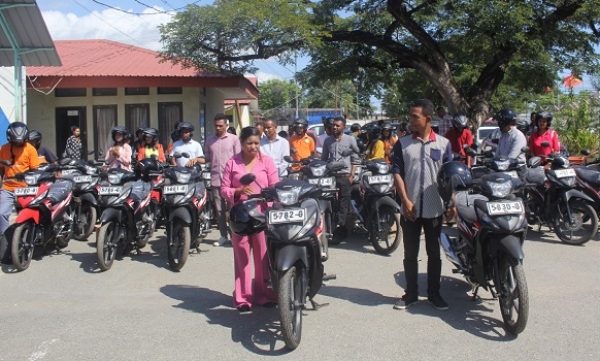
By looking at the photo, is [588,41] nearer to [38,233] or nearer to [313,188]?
[313,188]

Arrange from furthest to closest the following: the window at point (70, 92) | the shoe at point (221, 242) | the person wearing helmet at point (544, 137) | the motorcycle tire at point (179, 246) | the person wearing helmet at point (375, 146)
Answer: the window at point (70, 92), the person wearing helmet at point (375, 146), the person wearing helmet at point (544, 137), the shoe at point (221, 242), the motorcycle tire at point (179, 246)

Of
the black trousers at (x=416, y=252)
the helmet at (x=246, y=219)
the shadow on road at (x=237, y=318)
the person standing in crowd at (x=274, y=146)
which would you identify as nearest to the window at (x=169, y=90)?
the person standing in crowd at (x=274, y=146)

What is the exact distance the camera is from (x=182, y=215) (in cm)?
679

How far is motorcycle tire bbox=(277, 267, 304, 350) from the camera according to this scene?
4199 millimetres

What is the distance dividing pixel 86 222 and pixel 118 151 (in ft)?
3.94

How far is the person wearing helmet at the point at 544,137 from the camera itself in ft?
28.6

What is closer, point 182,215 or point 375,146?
point 182,215

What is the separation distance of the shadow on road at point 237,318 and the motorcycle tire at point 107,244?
1016 millimetres

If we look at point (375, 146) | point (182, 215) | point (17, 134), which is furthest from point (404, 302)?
point (17, 134)

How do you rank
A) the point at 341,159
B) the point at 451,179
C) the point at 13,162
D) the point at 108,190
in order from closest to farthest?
the point at 451,179, the point at 108,190, the point at 13,162, the point at 341,159

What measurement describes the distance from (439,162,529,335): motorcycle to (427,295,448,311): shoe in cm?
31

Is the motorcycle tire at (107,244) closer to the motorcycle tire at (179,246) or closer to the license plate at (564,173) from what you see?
the motorcycle tire at (179,246)

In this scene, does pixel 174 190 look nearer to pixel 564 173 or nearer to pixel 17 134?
pixel 17 134

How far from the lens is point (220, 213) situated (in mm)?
7574
